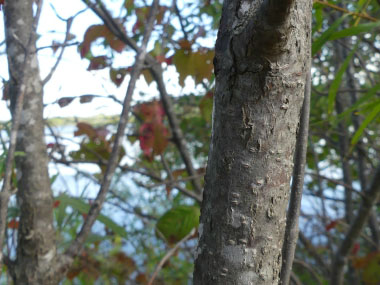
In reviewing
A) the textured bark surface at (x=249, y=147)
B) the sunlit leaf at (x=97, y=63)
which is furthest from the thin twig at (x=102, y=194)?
the textured bark surface at (x=249, y=147)

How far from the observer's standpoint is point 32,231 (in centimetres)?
108

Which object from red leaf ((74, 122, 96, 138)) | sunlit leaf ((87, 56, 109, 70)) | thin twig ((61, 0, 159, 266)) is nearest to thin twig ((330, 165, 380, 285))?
thin twig ((61, 0, 159, 266))

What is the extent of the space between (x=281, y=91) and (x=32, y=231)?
0.79 m

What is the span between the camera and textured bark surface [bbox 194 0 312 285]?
49 centimetres

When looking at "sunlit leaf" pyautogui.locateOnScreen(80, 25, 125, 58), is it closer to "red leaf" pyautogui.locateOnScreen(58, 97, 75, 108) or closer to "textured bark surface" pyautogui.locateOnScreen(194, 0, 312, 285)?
"red leaf" pyautogui.locateOnScreen(58, 97, 75, 108)

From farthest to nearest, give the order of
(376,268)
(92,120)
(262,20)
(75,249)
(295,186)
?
(92,120) → (376,268) → (75,249) → (295,186) → (262,20)

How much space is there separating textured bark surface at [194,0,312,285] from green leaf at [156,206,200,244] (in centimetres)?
87

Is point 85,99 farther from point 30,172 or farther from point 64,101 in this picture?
point 30,172

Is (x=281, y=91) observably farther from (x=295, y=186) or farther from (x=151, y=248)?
(x=151, y=248)

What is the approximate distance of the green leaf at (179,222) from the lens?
1.40m

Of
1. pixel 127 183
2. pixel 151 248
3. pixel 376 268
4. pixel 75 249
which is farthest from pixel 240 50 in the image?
pixel 127 183

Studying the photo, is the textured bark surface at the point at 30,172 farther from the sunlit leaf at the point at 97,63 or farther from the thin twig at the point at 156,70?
the sunlit leaf at the point at 97,63

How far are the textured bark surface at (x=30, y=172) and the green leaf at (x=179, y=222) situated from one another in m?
0.41

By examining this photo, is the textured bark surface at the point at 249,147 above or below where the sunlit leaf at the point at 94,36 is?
below
